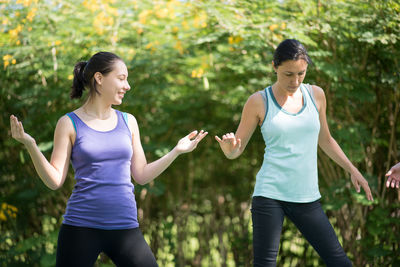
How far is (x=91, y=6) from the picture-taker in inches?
208

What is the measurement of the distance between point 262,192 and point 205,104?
110 inches

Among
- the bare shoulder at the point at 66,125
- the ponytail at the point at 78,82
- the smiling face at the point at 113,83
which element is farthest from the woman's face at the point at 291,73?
the bare shoulder at the point at 66,125

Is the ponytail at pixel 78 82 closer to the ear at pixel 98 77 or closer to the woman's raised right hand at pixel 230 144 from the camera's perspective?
the ear at pixel 98 77

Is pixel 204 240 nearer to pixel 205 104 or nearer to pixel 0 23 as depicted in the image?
pixel 205 104

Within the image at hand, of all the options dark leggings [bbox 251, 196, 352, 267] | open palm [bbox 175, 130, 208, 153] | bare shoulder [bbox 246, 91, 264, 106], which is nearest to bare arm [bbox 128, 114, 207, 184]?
open palm [bbox 175, 130, 208, 153]

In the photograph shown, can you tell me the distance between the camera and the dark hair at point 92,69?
9.45 ft

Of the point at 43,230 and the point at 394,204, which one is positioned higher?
the point at 394,204

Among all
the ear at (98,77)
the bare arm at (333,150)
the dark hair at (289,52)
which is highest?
the dark hair at (289,52)

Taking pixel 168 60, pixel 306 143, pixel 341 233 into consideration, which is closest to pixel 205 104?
pixel 168 60

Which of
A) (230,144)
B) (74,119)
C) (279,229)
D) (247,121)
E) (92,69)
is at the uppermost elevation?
(92,69)

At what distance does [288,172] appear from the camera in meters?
3.09

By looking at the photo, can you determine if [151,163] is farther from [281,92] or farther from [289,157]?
[281,92]

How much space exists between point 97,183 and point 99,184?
0.01 m

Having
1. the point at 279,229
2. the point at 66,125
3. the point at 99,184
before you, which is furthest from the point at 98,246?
the point at 279,229
